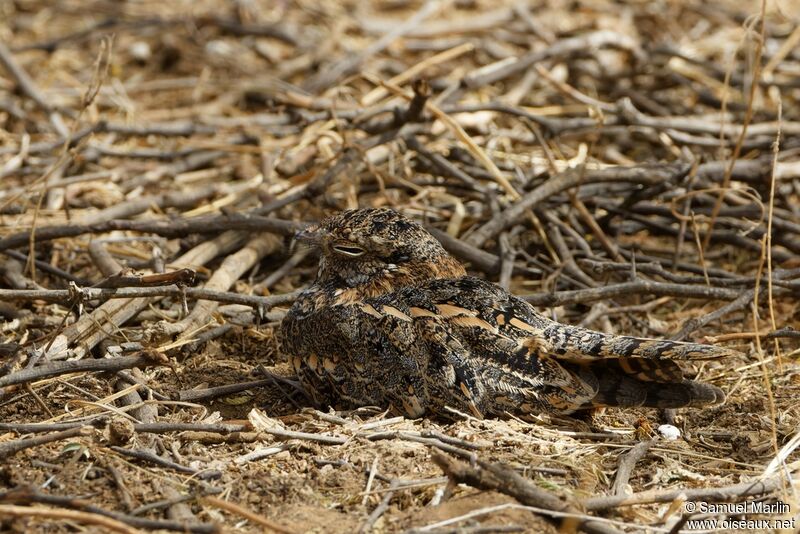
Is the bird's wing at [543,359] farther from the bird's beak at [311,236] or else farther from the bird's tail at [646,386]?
the bird's beak at [311,236]

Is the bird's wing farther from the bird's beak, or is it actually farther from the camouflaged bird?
the bird's beak

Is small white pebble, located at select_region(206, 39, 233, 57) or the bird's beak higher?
small white pebble, located at select_region(206, 39, 233, 57)

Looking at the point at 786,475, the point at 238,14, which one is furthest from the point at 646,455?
the point at 238,14

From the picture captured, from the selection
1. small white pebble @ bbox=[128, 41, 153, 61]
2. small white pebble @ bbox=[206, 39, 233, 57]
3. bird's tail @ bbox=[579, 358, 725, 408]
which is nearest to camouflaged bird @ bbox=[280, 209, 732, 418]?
bird's tail @ bbox=[579, 358, 725, 408]

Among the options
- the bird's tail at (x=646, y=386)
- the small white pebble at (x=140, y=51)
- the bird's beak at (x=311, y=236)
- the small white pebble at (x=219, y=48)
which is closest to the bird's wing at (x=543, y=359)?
the bird's tail at (x=646, y=386)

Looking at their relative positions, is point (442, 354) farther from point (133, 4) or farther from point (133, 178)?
point (133, 4)

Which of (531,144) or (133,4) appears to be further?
(133,4)

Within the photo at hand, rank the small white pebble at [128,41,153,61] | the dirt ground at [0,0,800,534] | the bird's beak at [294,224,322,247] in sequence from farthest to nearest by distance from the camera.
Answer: the small white pebble at [128,41,153,61] → the bird's beak at [294,224,322,247] → the dirt ground at [0,0,800,534]
